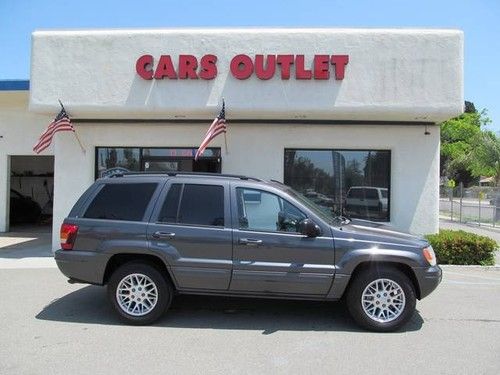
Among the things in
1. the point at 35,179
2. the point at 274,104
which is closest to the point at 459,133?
the point at 35,179

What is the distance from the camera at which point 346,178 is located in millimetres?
11586

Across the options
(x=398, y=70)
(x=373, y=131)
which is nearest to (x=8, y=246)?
(x=373, y=131)

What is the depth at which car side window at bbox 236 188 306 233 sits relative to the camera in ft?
20.3

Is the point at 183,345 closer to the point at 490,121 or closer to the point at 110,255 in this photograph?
the point at 110,255

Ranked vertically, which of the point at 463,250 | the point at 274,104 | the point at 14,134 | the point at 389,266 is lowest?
the point at 463,250

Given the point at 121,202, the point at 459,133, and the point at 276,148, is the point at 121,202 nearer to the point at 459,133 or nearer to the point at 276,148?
the point at 276,148

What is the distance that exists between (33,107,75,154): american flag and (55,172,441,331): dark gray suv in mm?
4788

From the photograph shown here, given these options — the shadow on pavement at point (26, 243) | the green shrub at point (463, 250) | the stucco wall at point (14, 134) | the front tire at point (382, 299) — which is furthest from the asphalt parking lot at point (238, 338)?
the stucco wall at point (14, 134)

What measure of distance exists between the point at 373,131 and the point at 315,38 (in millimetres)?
2468

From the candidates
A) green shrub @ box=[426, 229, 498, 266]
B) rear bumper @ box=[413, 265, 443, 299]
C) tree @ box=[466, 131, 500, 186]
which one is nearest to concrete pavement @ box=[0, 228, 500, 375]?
rear bumper @ box=[413, 265, 443, 299]

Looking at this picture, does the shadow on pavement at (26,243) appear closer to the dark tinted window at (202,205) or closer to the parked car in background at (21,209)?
the parked car in background at (21,209)

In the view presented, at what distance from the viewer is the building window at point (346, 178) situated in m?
11.6

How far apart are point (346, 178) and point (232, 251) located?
19.9 ft

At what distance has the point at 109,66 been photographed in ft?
35.7
